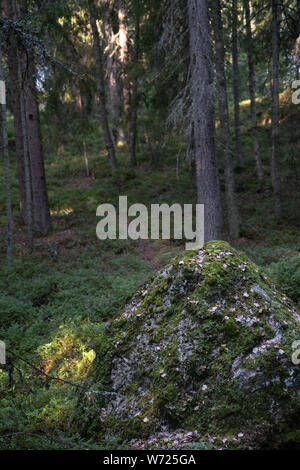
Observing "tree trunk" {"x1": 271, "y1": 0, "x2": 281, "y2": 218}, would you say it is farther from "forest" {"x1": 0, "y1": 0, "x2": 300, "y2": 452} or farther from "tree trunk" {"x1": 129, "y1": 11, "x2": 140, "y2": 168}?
"tree trunk" {"x1": 129, "y1": 11, "x2": 140, "y2": 168}

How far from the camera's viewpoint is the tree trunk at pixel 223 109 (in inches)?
443

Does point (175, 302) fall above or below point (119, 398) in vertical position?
above

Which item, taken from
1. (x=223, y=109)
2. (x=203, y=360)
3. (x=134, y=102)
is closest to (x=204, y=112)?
(x=223, y=109)

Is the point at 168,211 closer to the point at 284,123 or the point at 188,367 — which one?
the point at 188,367

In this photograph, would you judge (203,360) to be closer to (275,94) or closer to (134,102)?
(275,94)

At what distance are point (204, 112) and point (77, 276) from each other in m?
5.31

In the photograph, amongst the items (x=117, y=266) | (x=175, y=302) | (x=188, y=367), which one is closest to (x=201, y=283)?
(x=175, y=302)

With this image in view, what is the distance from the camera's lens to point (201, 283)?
159 inches

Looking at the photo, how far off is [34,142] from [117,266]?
5.95 meters

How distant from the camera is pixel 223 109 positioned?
476 inches

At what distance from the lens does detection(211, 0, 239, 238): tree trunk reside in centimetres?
1124

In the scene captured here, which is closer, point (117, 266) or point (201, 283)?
point (201, 283)

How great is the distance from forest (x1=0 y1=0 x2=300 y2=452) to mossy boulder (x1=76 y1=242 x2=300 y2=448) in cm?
1

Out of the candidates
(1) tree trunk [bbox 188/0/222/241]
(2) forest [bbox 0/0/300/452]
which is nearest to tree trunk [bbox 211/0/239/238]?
(2) forest [bbox 0/0/300/452]
